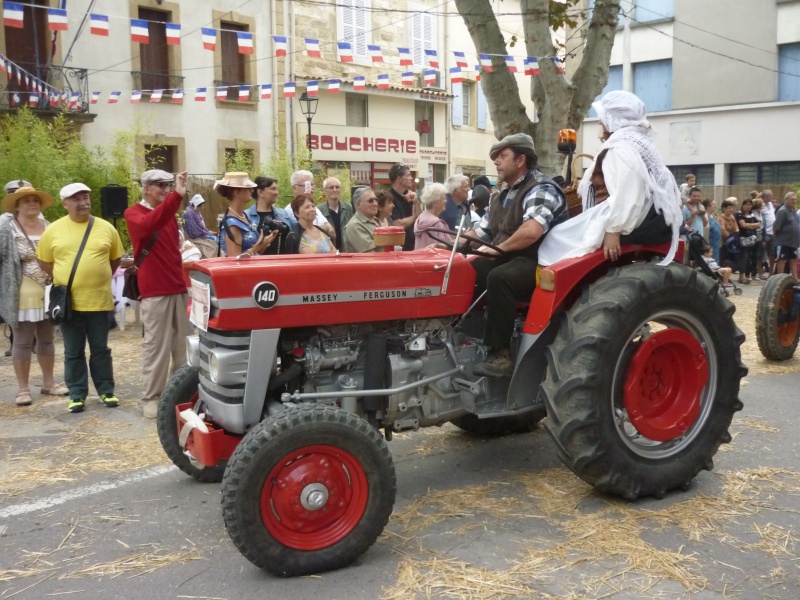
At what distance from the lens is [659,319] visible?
421cm

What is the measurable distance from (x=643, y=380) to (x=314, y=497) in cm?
191

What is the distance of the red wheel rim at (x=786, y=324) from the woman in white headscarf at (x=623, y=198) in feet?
12.8

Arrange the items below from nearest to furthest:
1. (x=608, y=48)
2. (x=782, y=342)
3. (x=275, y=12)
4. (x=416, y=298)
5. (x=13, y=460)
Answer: (x=416, y=298)
(x=13, y=460)
(x=782, y=342)
(x=608, y=48)
(x=275, y=12)

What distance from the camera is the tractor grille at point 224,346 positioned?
3.66 metres

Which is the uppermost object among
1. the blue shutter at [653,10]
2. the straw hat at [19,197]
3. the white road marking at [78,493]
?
the blue shutter at [653,10]

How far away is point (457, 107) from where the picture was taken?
2872cm

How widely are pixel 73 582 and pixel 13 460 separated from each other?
2.12m

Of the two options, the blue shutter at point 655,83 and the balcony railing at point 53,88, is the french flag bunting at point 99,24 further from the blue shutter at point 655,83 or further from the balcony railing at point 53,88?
the blue shutter at point 655,83

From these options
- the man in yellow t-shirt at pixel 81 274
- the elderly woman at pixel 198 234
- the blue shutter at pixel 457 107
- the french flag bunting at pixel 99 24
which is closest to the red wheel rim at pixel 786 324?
the man in yellow t-shirt at pixel 81 274

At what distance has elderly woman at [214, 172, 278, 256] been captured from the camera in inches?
234

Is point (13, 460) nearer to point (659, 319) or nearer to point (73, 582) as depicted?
point (73, 582)

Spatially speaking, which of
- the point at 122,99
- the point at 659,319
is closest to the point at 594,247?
the point at 659,319

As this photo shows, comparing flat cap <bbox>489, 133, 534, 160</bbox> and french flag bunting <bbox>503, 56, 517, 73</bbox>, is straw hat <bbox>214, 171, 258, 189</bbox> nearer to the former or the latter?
flat cap <bbox>489, 133, 534, 160</bbox>

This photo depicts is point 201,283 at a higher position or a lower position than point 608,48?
lower
